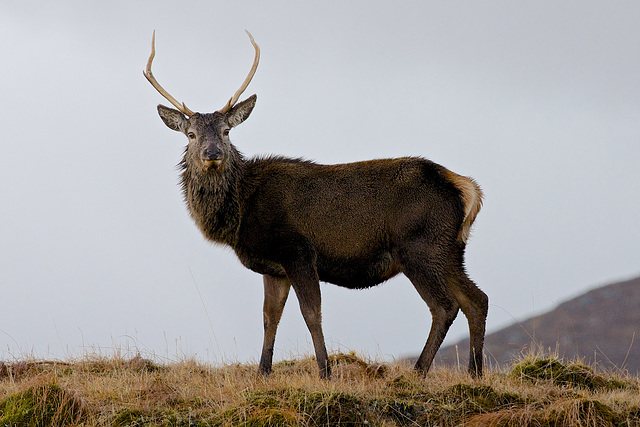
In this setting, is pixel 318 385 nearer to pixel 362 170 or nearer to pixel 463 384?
pixel 463 384

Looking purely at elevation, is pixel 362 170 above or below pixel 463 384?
above

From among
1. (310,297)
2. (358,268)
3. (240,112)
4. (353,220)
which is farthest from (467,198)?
(240,112)

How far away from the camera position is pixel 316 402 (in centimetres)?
620

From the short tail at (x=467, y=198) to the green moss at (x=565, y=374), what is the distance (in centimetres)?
164

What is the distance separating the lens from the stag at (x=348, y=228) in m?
8.30

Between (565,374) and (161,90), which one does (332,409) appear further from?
(161,90)

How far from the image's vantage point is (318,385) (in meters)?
6.69

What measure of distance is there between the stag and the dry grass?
0.86m

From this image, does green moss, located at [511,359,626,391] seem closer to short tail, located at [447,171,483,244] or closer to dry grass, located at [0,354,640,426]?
dry grass, located at [0,354,640,426]

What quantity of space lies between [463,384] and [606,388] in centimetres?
226

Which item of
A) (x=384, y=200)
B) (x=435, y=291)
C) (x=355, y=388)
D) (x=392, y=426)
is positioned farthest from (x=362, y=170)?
(x=392, y=426)

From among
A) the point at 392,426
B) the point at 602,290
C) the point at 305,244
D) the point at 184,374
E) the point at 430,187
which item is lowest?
the point at 392,426

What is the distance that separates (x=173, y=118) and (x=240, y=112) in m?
0.87

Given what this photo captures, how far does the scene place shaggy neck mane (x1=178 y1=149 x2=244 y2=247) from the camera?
8.68m
